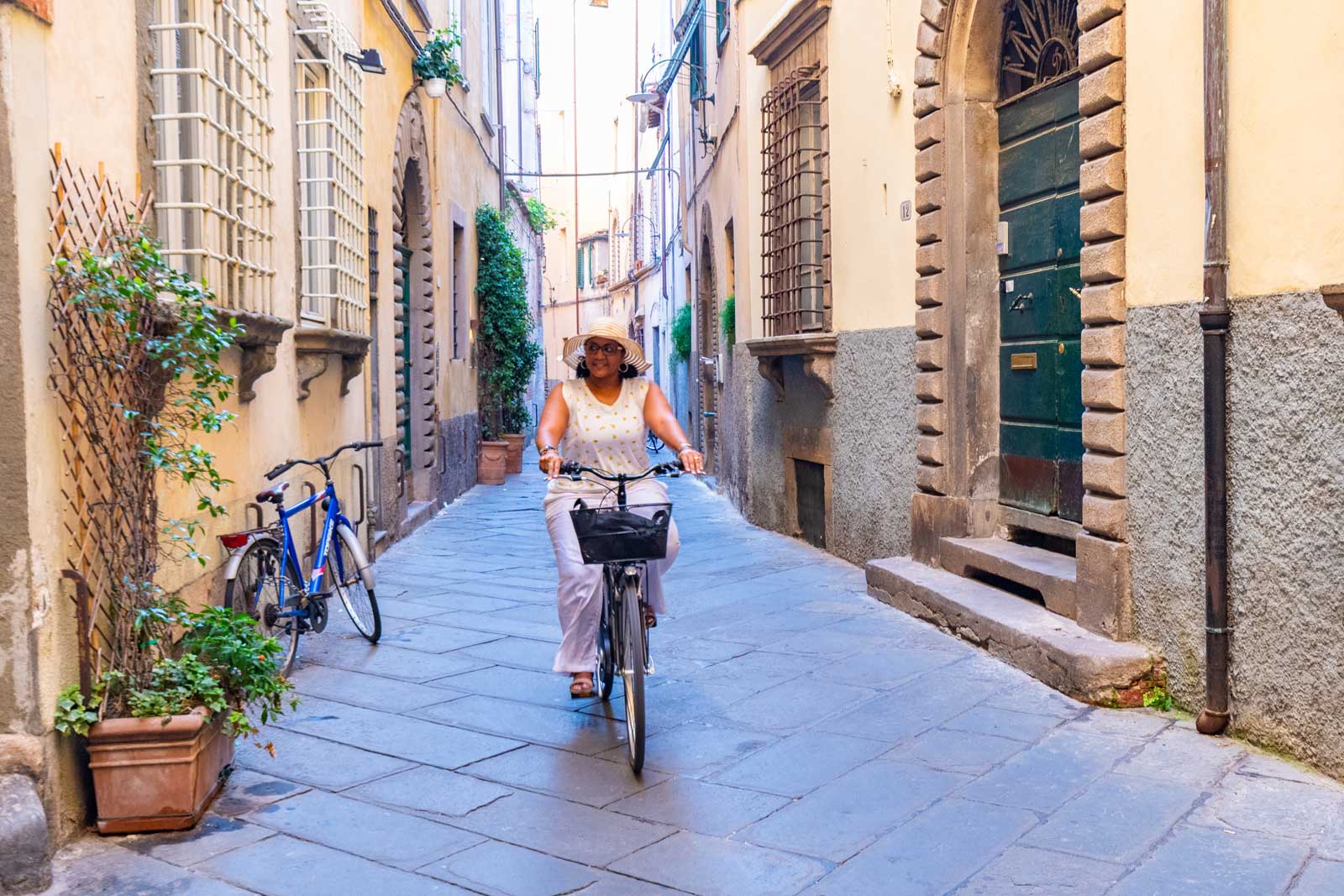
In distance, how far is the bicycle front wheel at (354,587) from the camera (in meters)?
6.39

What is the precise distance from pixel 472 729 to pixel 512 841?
1.20 meters

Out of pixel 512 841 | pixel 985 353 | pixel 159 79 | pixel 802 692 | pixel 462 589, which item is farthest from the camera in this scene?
pixel 462 589

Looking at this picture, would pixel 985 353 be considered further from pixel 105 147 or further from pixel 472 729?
pixel 105 147

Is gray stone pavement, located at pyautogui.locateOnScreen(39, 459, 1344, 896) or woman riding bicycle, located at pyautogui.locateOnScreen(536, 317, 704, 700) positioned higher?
woman riding bicycle, located at pyautogui.locateOnScreen(536, 317, 704, 700)

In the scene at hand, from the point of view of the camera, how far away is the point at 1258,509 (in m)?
4.33

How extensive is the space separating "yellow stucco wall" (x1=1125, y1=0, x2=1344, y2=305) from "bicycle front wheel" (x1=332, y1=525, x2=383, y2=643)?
3655 millimetres

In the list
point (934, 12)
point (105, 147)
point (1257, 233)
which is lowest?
point (1257, 233)

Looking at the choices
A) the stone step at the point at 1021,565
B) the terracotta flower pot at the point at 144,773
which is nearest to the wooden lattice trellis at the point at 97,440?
the terracotta flower pot at the point at 144,773

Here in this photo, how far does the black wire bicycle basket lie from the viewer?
4406 mm

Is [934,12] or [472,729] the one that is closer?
[472,729]

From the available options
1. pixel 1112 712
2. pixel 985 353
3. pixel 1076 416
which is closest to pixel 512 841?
pixel 1112 712

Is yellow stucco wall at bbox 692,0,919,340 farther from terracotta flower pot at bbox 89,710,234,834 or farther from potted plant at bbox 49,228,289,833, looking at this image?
terracotta flower pot at bbox 89,710,234,834

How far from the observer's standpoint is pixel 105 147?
4.16 metres

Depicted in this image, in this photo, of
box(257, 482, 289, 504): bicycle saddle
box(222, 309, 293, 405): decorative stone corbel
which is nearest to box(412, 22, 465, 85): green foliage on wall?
box(222, 309, 293, 405): decorative stone corbel
